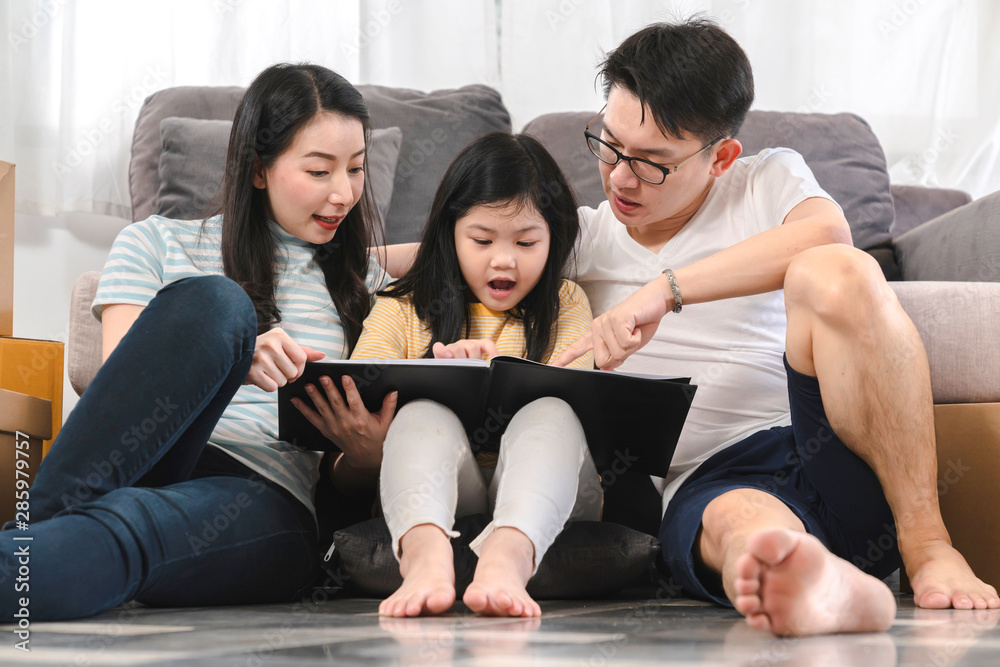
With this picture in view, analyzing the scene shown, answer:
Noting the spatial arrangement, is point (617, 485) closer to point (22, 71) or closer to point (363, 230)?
point (363, 230)

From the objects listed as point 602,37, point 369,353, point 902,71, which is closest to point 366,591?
point 369,353

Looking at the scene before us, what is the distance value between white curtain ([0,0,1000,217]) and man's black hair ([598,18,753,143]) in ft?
2.85

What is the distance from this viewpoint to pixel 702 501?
94cm

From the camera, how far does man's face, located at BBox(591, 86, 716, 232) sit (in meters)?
1.18

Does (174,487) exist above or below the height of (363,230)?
below

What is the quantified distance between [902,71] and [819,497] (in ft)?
5.31

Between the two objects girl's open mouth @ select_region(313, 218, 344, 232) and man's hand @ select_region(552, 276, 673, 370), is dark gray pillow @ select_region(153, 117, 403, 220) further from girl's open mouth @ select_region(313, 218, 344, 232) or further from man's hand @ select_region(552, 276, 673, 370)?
man's hand @ select_region(552, 276, 673, 370)

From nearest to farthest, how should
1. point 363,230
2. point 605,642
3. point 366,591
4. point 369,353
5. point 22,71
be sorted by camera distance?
point 605,642 → point 366,591 → point 369,353 → point 363,230 → point 22,71

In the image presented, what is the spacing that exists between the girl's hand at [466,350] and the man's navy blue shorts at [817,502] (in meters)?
0.33

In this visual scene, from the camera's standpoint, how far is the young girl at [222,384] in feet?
2.55

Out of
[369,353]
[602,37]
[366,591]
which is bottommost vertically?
[366,591]

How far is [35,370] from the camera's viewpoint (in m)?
1.27

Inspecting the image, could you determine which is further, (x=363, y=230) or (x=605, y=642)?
(x=363, y=230)

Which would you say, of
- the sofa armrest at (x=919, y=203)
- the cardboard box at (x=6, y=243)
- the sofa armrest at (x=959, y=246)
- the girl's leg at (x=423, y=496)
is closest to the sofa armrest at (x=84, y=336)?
the cardboard box at (x=6, y=243)
